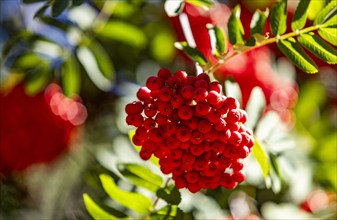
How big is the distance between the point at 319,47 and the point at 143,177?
414 millimetres

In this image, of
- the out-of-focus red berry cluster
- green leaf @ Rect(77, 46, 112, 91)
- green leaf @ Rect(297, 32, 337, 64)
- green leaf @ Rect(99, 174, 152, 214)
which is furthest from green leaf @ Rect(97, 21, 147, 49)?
green leaf @ Rect(297, 32, 337, 64)

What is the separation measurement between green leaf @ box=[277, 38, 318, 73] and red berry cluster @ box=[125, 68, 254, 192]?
139 millimetres

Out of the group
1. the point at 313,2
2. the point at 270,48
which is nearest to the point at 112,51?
the point at 270,48

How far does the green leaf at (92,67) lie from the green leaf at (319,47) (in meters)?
0.67

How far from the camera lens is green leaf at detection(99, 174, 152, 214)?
4.41 feet

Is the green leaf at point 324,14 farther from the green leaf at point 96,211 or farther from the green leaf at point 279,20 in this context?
the green leaf at point 96,211

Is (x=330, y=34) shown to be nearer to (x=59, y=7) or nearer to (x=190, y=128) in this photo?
(x=190, y=128)

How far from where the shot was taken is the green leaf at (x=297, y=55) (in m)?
1.18

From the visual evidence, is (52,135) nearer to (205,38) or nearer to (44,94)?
(44,94)

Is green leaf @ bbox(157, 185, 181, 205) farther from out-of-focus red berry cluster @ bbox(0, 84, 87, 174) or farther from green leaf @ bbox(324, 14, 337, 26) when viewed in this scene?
out-of-focus red berry cluster @ bbox(0, 84, 87, 174)

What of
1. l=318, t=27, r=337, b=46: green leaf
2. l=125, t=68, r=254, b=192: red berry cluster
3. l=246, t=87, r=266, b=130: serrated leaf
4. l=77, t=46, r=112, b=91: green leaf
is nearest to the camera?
l=125, t=68, r=254, b=192: red berry cluster

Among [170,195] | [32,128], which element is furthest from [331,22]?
[32,128]

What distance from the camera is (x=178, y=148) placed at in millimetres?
1135

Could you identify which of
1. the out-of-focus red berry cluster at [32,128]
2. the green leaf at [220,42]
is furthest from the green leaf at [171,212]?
the out-of-focus red berry cluster at [32,128]
